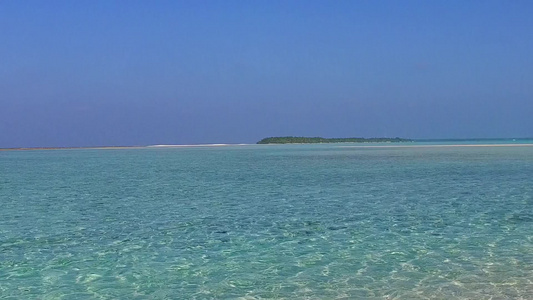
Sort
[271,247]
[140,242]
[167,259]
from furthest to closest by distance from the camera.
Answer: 1. [140,242]
2. [271,247]
3. [167,259]

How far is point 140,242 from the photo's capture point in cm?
1273

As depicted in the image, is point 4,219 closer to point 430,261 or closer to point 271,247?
point 271,247

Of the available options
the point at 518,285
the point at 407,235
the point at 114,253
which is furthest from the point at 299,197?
the point at 518,285

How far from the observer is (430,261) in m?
10.3

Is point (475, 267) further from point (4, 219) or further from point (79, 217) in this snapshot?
point (4, 219)

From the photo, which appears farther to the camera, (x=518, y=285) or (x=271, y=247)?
(x=271, y=247)

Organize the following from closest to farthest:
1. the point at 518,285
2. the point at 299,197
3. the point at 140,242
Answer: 1. the point at 518,285
2. the point at 140,242
3. the point at 299,197

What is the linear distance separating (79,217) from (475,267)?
12.7 m

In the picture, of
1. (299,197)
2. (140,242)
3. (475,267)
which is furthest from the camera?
(299,197)

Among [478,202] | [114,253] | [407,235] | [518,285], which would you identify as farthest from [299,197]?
[518,285]

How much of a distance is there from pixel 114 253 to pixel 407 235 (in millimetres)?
7496

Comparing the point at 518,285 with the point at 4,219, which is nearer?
the point at 518,285

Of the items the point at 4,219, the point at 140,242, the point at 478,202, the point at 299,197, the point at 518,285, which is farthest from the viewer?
the point at 299,197

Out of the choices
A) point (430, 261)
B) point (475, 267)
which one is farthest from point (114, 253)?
point (475, 267)
